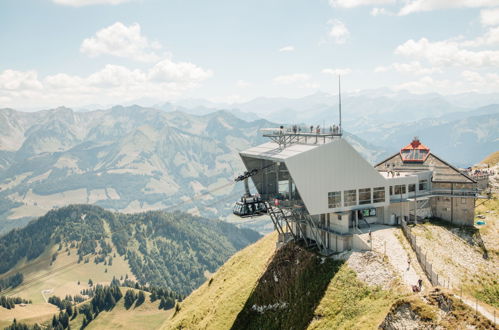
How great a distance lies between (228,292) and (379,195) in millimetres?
29918

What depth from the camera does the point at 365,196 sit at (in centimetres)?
6166

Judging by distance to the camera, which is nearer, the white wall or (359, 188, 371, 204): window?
the white wall

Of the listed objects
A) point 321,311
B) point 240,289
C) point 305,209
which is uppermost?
point 305,209

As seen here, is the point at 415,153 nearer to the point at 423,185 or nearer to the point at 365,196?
the point at 423,185

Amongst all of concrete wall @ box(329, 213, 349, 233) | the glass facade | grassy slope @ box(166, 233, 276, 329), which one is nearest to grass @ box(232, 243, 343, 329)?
grassy slope @ box(166, 233, 276, 329)

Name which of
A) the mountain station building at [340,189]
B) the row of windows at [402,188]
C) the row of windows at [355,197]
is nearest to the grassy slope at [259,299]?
the mountain station building at [340,189]

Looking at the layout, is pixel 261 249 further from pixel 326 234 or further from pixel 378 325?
pixel 378 325

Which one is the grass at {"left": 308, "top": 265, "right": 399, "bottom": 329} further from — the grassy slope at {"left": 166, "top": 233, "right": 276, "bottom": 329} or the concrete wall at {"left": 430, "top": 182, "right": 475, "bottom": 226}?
the concrete wall at {"left": 430, "top": 182, "right": 475, "bottom": 226}

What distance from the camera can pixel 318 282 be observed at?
5456 centimetres

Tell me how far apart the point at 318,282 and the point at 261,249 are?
28.4m

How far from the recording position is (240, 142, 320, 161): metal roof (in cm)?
5722

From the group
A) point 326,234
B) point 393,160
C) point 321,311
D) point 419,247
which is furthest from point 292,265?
point 393,160

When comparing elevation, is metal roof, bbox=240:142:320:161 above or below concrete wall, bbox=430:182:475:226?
above

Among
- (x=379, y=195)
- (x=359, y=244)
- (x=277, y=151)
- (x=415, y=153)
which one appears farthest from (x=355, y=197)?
(x=415, y=153)
